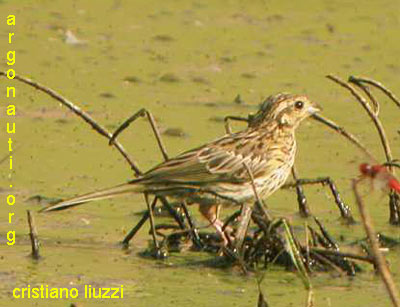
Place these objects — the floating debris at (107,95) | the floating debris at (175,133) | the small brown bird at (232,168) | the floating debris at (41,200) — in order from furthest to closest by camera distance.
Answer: the floating debris at (107,95), the floating debris at (175,133), the floating debris at (41,200), the small brown bird at (232,168)

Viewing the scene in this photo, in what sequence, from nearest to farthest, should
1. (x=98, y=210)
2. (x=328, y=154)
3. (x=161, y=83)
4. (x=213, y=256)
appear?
(x=213, y=256) → (x=98, y=210) → (x=328, y=154) → (x=161, y=83)

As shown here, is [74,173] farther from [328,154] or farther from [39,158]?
[328,154]

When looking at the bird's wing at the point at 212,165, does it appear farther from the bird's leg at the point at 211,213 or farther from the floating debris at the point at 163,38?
the floating debris at the point at 163,38

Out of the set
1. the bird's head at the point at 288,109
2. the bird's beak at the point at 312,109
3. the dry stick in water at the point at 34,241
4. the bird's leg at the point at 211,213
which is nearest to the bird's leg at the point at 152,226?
the bird's leg at the point at 211,213

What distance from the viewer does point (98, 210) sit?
344 inches

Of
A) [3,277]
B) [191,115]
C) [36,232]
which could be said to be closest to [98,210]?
[36,232]

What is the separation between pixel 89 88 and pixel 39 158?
6.56 feet

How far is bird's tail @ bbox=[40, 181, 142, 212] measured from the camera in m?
7.54

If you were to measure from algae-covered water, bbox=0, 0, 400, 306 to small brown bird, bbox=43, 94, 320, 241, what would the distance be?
1.04 ft

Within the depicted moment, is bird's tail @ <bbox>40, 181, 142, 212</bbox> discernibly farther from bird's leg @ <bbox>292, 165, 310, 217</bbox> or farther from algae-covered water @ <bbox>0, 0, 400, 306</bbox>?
bird's leg @ <bbox>292, 165, 310, 217</bbox>

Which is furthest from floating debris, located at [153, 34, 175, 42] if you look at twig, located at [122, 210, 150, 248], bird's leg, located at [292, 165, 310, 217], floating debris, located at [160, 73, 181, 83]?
twig, located at [122, 210, 150, 248]

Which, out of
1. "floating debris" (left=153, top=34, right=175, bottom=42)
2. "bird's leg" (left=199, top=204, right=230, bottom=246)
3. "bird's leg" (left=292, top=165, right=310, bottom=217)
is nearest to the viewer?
"bird's leg" (left=199, top=204, right=230, bottom=246)

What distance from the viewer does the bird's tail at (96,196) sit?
7.54 meters

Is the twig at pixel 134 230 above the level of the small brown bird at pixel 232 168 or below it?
below
